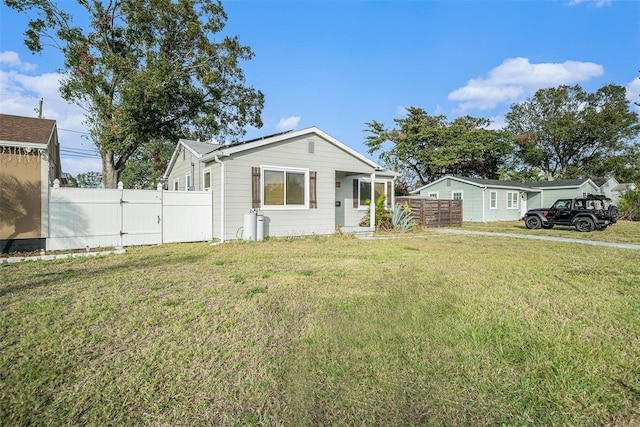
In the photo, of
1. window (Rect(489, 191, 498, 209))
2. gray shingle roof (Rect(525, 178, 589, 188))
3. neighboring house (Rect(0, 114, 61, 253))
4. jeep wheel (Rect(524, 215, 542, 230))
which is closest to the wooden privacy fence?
jeep wheel (Rect(524, 215, 542, 230))

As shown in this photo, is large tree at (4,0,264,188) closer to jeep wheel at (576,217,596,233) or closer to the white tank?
the white tank

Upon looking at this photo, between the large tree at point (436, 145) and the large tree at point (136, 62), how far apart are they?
18.9 meters

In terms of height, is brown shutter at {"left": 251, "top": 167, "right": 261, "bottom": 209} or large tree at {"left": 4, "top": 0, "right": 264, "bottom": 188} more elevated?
large tree at {"left": 4, "top": 0, "right": 264, "bottom": 188}

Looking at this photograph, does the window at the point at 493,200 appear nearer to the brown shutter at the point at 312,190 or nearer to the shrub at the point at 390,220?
the shrub at the point at 390,220

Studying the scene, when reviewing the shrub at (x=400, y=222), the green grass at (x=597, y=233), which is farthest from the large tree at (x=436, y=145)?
the shrub at (x=400, y=222)

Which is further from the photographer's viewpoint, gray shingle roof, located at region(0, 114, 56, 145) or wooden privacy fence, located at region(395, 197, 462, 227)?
wooden privacy fence, located at region(395, 197, 462, 227)

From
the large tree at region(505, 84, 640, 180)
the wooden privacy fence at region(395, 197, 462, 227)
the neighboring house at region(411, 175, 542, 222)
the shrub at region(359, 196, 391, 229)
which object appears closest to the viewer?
the shrub at region(359, 196, 391, 229)

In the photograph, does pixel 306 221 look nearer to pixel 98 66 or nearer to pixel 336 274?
pixel 336 274

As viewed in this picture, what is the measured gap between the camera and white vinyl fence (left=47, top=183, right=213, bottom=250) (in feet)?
28.5

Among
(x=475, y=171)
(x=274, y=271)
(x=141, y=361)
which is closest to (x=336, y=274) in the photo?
(x=274, y=271)

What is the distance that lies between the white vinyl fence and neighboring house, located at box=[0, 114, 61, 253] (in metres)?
0.43

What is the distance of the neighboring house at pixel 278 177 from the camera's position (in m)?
10.4

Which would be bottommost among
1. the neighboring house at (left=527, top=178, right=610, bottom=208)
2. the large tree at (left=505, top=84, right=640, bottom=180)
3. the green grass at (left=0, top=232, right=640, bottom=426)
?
the green grass at (left=0, top=232, right=640, bottom=426)

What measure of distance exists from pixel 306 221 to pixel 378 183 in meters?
5.35
